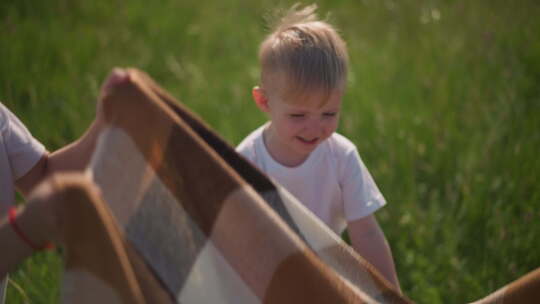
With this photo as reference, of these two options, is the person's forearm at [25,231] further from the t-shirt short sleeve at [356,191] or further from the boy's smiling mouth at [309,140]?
the t-shirt short sleeve at [356,191]

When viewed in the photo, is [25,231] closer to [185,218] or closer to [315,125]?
[185,218]

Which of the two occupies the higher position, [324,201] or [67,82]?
[67,82]

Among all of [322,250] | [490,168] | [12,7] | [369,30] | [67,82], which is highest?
[12,7]

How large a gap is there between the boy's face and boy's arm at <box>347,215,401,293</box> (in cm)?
30

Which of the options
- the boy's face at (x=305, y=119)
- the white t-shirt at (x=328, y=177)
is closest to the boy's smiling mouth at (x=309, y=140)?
the boy's face at (x=305, y=119)

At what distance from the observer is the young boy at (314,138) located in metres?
1.85

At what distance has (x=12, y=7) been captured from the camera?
457 centimetres

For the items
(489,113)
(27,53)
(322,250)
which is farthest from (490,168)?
(27,53)

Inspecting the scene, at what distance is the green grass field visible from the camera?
8.66ft

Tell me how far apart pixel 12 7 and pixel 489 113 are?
3.61 metres

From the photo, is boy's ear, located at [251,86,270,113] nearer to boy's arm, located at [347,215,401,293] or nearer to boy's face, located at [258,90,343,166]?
boy's face, located at [258,90,343,166]

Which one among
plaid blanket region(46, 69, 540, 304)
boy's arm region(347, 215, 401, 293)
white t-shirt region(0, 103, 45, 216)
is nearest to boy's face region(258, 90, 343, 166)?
boy's arm region(347, 215, 401, 293)

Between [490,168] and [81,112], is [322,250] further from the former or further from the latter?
[81,112]

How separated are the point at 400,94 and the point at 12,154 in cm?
262
